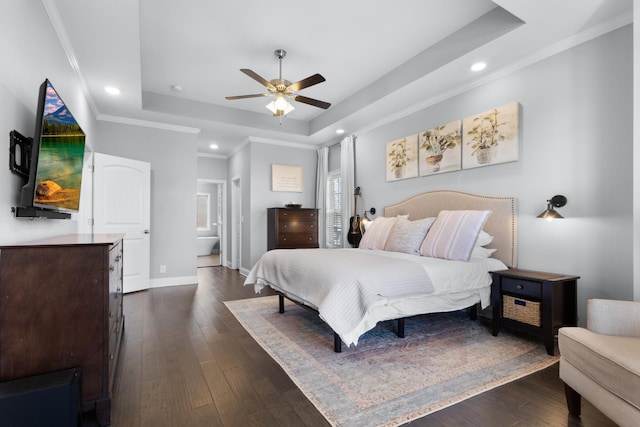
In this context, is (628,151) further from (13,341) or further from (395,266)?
(13,341)

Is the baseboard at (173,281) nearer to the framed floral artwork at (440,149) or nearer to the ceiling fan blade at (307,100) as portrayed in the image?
the ceiling fan blade at (307,100)

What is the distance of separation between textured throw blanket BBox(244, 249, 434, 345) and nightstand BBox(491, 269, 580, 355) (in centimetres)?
72

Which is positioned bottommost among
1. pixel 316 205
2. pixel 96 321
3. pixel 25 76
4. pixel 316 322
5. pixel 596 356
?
pixel 316 322

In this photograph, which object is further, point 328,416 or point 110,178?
point 110,178

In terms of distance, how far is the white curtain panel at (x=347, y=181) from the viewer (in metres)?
5.41

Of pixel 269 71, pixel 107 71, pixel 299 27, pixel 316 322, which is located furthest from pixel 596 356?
pixel 107 71

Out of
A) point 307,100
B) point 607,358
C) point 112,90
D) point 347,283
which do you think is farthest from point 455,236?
point 112,90

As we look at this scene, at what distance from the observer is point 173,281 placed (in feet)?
16.9

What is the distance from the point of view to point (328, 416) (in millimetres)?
1677

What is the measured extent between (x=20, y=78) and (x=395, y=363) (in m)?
3.02

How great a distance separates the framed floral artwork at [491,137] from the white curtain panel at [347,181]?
7.01ft

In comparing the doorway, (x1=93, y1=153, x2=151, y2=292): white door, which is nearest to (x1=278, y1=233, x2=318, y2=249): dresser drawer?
(x1=93, y1=153, x2=151, y2=292): white door

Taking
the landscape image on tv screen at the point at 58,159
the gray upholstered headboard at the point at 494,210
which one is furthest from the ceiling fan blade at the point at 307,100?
the landscape image on tv screen at the point at 58,159

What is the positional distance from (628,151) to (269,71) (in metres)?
3.58
